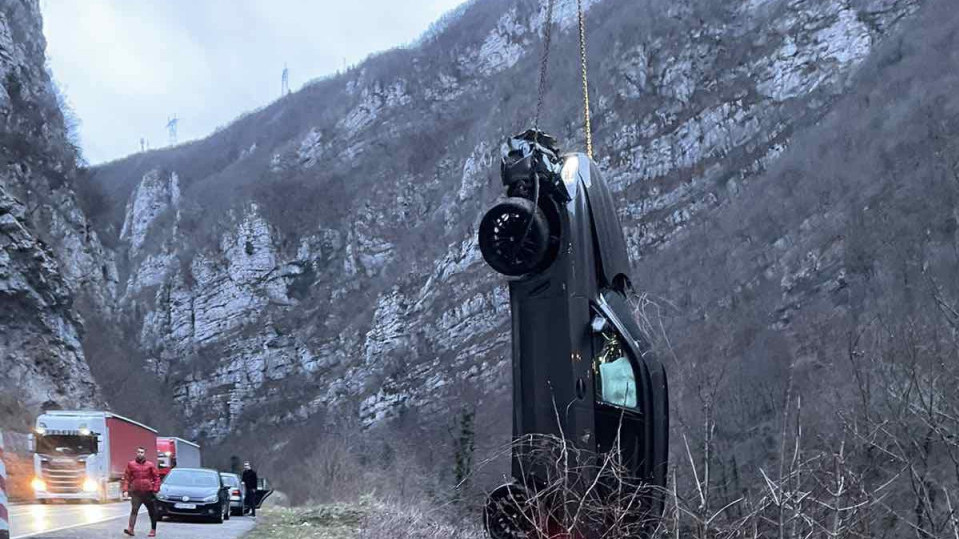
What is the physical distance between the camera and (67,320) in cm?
4566

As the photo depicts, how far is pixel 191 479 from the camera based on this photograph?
2048 centimetres

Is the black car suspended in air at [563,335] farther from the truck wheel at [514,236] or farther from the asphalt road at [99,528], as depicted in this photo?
the asphalt road at [99,528]

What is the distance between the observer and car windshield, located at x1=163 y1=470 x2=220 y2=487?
797 inches

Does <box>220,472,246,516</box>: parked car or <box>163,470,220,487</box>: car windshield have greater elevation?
<box>163,470,220,487</box>: car windshield

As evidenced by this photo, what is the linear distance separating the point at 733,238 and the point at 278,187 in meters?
85.1

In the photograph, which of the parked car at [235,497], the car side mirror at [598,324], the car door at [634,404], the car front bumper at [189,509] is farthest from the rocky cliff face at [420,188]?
the car side mirror at [598,324]

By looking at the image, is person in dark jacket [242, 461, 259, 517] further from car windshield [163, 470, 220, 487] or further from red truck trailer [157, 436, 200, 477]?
red truck trailer [157, 436, 200, 477]

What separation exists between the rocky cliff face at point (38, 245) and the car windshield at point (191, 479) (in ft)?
67.2

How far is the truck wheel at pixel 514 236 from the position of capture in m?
8.09

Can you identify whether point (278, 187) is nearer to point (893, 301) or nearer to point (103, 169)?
point (103, 169)

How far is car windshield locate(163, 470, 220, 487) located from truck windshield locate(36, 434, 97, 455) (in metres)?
10.1

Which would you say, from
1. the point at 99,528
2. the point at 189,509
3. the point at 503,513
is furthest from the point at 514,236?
the point at 189,509

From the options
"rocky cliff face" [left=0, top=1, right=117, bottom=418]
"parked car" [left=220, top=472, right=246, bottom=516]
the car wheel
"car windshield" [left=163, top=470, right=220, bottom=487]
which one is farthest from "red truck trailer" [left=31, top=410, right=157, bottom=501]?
the car wheel

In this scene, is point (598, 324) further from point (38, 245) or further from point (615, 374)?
point (38, 245)
